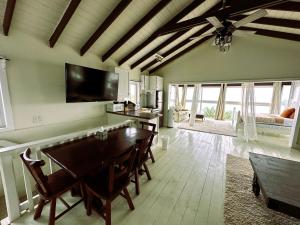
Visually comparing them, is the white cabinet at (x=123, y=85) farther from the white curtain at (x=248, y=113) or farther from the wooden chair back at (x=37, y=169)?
the white curtain at (x=248, y=113)

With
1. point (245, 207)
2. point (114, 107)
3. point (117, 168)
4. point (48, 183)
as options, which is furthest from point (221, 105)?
point (48, 183)

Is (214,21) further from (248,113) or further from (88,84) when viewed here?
(248,113)

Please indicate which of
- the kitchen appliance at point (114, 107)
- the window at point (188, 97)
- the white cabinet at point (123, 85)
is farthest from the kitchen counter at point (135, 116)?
the window at point (188, 97)

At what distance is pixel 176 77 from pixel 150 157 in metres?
3.86

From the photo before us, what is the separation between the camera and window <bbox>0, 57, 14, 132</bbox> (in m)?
2.20

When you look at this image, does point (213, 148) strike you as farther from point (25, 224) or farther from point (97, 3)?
point (97, 3)

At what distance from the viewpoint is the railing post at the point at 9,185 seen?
4.77ft

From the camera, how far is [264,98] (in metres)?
7.01

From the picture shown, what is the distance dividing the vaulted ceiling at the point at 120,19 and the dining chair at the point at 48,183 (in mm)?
2116

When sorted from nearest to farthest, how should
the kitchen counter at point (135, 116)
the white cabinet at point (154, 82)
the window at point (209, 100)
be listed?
the kitchen counter at point (135, 116)
the white cabinet at point (154, 82)
the window at point (209, 100)

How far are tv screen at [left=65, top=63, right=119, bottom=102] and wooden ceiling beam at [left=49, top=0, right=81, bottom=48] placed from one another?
547 mm

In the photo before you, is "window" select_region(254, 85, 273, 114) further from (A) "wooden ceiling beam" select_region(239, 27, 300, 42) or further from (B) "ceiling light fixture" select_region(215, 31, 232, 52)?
(B) "ceiling light fixture" select_region(215, 31, 232, 52)

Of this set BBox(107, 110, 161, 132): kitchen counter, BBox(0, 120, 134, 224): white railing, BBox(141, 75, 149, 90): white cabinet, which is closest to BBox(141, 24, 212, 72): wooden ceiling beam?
BBox(141, 75, 149, 90): white cabinet

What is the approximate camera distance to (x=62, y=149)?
170 centimetres
